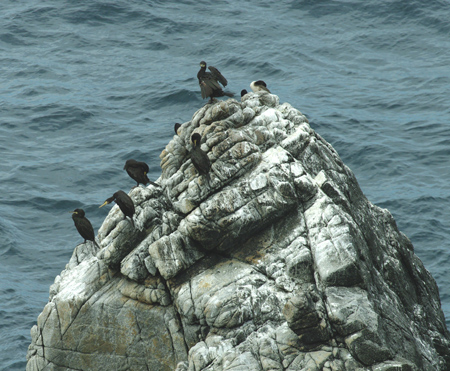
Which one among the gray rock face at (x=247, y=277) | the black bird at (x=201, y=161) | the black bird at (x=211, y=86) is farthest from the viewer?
the black bird at (x=211, y=86)

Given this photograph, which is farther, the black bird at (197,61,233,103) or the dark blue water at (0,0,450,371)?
the dark blue water at (0,0,450,371)

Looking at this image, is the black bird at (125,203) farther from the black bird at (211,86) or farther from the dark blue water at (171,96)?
the dark blue water at (171,96)

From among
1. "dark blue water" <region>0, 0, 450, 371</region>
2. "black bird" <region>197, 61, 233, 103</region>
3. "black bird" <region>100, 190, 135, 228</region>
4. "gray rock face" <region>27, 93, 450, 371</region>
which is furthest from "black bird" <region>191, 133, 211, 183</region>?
"dark blue water" <region>0, 0, 450, 371</region>

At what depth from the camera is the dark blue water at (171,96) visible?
3191 centimetres

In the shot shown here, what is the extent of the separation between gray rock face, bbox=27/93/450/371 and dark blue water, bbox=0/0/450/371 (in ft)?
33.1

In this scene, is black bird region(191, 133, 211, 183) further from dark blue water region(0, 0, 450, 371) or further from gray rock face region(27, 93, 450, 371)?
dark blue water region(0, 0, 450, 371)

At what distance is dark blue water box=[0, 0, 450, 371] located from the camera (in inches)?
1256

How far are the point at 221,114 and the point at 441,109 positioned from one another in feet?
86.8

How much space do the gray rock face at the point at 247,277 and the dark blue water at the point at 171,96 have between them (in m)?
10.1

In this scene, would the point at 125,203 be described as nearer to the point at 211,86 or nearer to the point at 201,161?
the point at 201,161

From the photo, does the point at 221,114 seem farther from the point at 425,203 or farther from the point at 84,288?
the point at 425,203

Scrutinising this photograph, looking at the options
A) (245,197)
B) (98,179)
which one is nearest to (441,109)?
(98,179)

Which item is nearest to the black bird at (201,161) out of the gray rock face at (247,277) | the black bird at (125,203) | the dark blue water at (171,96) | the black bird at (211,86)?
the gray rock face at (247,277)

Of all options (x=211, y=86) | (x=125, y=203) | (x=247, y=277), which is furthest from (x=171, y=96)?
(x=247, y=277)
